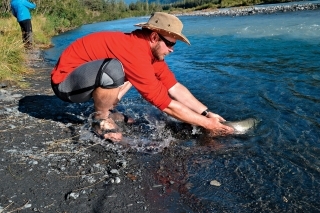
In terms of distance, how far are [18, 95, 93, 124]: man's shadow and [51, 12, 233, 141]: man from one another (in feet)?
2.26

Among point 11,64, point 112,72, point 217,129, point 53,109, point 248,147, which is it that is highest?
point 112,72

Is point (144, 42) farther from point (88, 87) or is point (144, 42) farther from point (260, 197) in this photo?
point (260, 197)

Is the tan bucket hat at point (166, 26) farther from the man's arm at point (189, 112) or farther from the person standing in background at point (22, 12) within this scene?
the person standing in background at point (22, 12)

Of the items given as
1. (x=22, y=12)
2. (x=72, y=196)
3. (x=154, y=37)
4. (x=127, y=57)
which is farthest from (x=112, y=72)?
(x=22, y=12)

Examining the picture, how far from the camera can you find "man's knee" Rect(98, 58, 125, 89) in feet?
10.9

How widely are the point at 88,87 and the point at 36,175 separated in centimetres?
112

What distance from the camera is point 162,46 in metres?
3.29

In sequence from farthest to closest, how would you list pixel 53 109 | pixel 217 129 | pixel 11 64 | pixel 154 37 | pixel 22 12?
pixel 22 12 → pixel 11 64 → pixel 53 109 → pixel 217 129 → pixel 154 37

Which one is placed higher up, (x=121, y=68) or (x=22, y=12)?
(x=22, y=12)

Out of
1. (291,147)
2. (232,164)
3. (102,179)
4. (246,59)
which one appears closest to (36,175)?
(102,179)

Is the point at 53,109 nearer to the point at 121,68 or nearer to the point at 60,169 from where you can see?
the point at 121,68

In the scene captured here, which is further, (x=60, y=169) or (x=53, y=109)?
(x=53, y=109)

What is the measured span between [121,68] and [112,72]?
0.34ft

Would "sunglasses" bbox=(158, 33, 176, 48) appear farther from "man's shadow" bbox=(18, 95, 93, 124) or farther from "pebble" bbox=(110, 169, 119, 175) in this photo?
"man's shadow" bbox=(18, 95, 93, 124)
